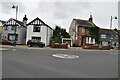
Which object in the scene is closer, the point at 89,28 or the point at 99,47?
the point at 99,47

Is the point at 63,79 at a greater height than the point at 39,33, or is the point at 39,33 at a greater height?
the point at 39,33

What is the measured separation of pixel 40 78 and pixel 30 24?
106 feet

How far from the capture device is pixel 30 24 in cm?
3612

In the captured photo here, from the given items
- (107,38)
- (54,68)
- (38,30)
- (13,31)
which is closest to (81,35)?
(107,38)

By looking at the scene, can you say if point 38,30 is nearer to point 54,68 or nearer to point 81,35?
point 81,35

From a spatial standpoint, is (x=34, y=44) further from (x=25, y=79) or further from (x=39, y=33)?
(x=25, y=79)

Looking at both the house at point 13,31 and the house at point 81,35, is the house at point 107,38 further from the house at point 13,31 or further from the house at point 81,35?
the house at point 13,31

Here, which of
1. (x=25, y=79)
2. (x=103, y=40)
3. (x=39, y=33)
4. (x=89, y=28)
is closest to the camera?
(x=25, y=79)

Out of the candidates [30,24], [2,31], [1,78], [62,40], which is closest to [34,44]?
[30,24]

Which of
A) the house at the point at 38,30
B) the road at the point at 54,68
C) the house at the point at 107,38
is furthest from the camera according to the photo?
the house at the point at 107,38

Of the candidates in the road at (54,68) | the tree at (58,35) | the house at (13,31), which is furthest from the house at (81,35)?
the road at (54,68)

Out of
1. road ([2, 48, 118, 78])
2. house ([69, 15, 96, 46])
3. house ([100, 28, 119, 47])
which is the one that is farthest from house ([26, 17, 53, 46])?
road ([2, 48, 118, 78])

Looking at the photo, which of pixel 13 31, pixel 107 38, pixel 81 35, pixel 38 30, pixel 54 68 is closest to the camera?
pixel 54 68

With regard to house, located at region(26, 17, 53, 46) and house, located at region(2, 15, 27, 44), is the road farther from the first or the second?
house, located at region(2, 15, 27, 44)
